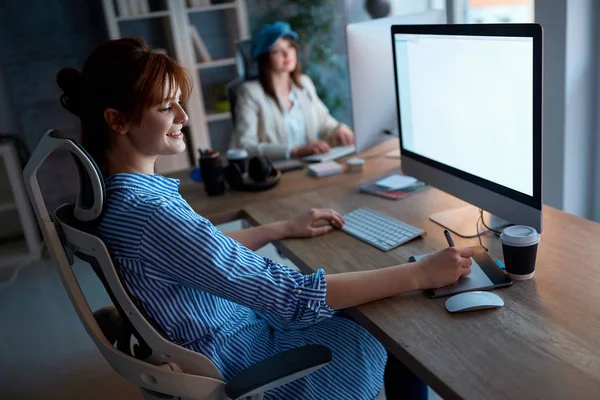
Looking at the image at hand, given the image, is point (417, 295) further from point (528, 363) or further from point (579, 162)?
point (579, 162)

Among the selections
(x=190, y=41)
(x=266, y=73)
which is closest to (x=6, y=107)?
(x=190, y=41)

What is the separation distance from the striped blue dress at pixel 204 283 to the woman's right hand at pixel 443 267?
22cm

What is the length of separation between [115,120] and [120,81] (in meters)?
0.09

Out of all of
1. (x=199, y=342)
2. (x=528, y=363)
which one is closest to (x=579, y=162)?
(x=528, y=363)

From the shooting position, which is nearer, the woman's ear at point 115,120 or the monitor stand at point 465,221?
the woman's ear at point 115,120

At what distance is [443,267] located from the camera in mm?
1265

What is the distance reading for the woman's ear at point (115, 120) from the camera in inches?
49.8

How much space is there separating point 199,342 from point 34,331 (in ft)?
6.55

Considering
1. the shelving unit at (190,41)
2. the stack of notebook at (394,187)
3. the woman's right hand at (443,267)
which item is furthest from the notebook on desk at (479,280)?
the shelving unit at (190,41)

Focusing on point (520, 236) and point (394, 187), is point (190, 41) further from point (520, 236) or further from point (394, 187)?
point (520, 236)

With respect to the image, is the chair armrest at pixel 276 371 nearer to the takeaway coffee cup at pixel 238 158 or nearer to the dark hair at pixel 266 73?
the takeaway coffee cup at pixel 238 158

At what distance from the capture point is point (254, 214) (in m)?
1.89

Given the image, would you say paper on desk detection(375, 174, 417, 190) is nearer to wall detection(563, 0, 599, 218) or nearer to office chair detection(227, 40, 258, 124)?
wall detection(563, 0, 599, 218)

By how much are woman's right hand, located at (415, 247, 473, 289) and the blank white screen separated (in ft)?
0.68
